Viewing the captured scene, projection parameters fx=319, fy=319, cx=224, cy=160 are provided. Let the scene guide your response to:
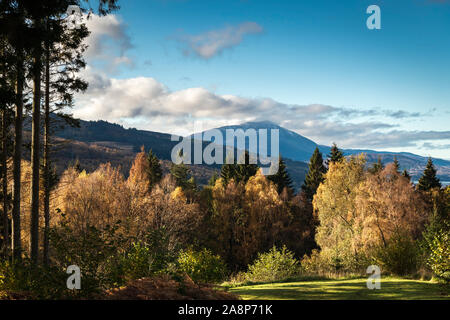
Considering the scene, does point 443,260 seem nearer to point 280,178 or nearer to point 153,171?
point 280,178

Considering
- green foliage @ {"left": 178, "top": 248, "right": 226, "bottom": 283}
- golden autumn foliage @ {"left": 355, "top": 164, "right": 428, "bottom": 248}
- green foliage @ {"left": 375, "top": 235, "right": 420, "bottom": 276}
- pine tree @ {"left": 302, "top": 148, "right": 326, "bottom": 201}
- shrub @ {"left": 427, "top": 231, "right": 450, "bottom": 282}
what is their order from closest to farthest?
1. shrub @ {"left": 427, "top": 231, "right": 450, "bottom": 282}
2. green foliage @ {"left": 178, "top": 248, "right": 226, "bottom": 283}
3. green foliage @ {"left": 375, "top": 235, "right": 420, "bottom": 276}
4. golden autumn foliage @ {"left": 355, "top": 164, "right": 428, "bottom": 248}
5. pine tree @ {"left": 302, "top": 148, "right": 326, "bottom": 201}

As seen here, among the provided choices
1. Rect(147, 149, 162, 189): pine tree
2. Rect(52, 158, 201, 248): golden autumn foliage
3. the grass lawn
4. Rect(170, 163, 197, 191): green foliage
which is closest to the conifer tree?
Rect(170, 163, 197, 191): green foliage

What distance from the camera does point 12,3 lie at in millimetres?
10023

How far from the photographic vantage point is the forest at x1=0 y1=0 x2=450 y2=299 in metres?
8.30

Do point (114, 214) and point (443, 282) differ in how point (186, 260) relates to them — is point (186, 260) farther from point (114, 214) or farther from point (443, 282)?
point (114, 214)

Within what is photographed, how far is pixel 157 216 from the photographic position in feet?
92.5

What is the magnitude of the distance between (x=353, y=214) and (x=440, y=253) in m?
23.9

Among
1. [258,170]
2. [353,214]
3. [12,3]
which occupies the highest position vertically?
[12,3]

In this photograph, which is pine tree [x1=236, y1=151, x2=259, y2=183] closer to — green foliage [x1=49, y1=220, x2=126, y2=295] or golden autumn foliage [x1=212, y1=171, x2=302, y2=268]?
golden autumn foliage [x1=212, y1=171, x2=302, y2=268]

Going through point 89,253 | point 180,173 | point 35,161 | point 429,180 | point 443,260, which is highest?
point 35,161

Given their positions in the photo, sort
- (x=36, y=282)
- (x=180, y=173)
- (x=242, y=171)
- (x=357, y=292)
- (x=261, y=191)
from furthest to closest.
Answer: (x=180, y=173) → (x=242, y=171) → (x=261, y=191) → (x=357, y=292) → (x=36, y=282)

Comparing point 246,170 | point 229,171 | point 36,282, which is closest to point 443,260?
point 36,282
